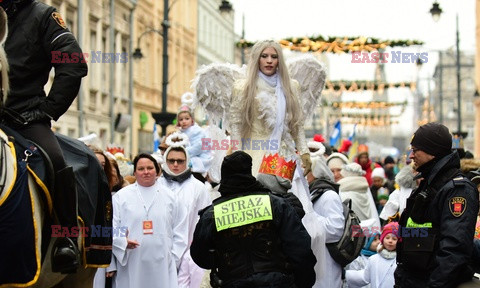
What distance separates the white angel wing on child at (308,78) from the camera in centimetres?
1027

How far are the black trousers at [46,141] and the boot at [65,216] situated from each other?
59mm

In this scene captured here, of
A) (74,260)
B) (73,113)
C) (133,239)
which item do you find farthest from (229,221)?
(73,113)

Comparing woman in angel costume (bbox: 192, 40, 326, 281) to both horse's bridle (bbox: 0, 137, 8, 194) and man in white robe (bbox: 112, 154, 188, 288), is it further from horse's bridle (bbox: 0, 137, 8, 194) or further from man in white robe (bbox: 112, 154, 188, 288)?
horse's bridle (bbox: 0, 137, 8, 194)

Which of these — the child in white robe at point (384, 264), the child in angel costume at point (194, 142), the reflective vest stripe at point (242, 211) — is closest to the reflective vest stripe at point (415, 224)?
the reflective vest stripe at point (242, 211)

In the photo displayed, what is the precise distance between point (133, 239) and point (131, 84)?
34267mm

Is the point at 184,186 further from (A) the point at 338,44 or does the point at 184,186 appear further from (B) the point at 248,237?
(A) the point at 338,44

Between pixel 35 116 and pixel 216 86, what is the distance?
3.10 meters

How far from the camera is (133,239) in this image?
10.8 metres

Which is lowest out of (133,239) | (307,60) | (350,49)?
(133,239)

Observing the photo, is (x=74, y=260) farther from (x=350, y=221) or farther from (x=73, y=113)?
(x=73, y=113)

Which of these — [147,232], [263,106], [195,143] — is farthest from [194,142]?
[263,106]

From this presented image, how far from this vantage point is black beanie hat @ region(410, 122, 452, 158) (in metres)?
7.45

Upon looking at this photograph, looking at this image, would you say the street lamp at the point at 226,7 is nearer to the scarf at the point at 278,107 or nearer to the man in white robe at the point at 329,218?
the man in white robe at the point at 329,218

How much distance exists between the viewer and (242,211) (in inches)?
287
